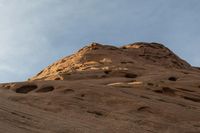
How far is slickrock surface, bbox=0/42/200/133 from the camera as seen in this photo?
43.4 feet

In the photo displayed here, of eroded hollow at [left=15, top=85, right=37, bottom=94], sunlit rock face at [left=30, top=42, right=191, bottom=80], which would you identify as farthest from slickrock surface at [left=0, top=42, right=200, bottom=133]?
sunlit rock face at [left=30, top=42, right=191, bottom=80]

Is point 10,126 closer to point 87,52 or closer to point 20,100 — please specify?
point 20,100

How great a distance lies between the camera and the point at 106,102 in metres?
16.4

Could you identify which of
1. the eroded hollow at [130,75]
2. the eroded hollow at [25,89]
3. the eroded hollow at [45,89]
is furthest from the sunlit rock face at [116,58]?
the eroded hollow at [45,89]

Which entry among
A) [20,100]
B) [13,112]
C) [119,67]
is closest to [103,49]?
[119,67]

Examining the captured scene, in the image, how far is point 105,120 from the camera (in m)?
14.7

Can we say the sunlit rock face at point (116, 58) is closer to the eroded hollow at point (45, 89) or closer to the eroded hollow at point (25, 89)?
the eroded hollow at point (25, 89)

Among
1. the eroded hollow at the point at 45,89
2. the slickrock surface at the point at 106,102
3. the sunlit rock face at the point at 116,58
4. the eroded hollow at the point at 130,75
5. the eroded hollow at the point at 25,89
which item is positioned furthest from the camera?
the sunlit rock face at the point at 116,58

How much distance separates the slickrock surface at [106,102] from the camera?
13.2 m

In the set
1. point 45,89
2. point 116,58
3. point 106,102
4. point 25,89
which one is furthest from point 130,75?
point 106,102

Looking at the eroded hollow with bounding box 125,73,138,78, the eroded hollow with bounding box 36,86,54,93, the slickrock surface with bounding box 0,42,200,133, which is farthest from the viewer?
the eroded hollow with bounding box 125,73,138,78

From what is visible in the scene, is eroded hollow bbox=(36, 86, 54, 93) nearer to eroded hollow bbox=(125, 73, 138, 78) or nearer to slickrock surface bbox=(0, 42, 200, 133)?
slickrock surface bbox=(0, 42, 200, 133)

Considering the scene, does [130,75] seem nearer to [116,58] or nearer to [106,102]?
[116,58]

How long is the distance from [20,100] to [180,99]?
5664 millimetres
